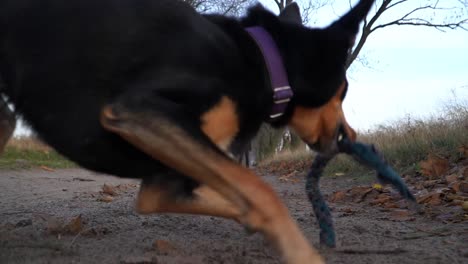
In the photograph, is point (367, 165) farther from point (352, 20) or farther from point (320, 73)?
point (352, 20)

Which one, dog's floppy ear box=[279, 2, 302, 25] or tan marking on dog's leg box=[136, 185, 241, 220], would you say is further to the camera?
dog's floppy ear box=[279, 2, 302, 25]

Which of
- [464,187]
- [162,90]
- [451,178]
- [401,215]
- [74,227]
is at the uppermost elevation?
[162,90]

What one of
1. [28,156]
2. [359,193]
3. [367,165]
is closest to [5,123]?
[367,165]

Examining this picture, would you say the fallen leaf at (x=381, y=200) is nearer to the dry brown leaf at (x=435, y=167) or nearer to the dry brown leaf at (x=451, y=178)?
the dry brown leaf at (x=451, y=178)

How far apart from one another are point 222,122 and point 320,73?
2.72 feet

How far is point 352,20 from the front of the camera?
3799 millimetres

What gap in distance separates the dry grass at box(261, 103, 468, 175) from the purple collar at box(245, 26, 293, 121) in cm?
392

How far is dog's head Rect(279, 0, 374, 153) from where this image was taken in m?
3.56

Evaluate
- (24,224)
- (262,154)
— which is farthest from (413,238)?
(262,154)

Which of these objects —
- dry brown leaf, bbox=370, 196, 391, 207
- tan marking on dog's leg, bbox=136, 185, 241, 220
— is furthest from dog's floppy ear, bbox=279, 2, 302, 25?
dry brown leaf, bbox=370, 196, 391, 207

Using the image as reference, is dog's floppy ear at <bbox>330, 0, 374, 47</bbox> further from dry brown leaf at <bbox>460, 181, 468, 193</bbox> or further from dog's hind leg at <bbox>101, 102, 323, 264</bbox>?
dry brown leaf at <bbox>460, 181, 468, 193</bbox>

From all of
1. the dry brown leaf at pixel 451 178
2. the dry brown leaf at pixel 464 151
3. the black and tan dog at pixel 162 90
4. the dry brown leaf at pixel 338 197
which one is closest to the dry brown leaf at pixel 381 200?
the dry brown leaf at pixel 338 197

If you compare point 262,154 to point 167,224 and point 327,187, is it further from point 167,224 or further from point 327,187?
point 167,224

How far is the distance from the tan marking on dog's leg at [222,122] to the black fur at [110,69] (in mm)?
45
